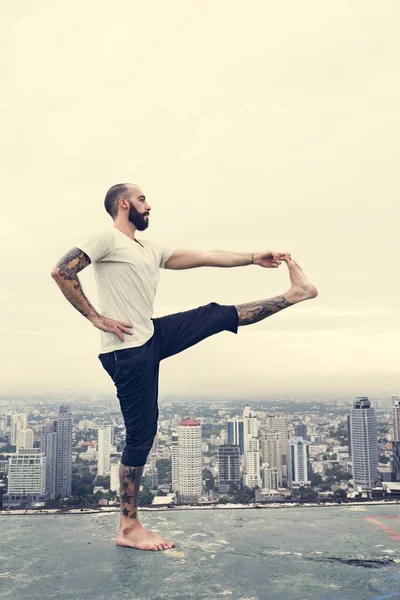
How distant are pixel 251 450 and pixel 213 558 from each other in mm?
22003

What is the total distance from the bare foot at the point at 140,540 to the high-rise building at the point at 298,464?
67.8 feet

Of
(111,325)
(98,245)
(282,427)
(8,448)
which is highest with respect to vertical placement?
(98,245)

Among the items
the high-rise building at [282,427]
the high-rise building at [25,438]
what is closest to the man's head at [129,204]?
the high-rise building at [25,438]

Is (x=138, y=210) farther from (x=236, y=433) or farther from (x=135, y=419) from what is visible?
(x=236, y=433)

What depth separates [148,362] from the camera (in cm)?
296

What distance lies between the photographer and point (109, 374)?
10.0 ft

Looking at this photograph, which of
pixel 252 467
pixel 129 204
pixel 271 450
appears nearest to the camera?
pixel 129 204

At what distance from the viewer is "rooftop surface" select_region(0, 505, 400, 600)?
2.21 metres

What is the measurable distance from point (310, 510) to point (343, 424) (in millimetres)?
23085

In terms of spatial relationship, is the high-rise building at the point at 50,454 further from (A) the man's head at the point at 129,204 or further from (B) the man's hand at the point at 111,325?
(A) the man's head at the point at 129,204

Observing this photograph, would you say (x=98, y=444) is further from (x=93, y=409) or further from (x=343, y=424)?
(x=343, y=424)

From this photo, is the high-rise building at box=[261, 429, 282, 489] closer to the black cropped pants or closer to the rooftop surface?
the rooftop surface

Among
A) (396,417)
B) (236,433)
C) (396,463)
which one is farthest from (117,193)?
(236,433)

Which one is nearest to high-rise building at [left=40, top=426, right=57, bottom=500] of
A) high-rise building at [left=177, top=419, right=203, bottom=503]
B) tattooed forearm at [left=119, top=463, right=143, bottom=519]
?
high-rise building at [left=177, top=419, right=203, bottom=503]
